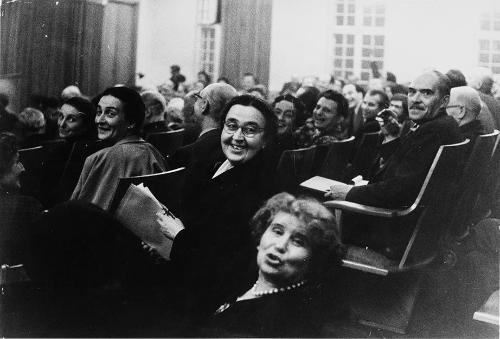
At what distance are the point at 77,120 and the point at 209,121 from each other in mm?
743

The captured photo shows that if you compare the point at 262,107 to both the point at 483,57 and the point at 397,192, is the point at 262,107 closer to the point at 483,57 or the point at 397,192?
the point at 397,192

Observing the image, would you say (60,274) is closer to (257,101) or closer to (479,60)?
(257,101)

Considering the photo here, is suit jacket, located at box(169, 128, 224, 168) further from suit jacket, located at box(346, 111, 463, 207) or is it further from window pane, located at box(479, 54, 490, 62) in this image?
window pane, located at box(479, 54, 490, 62)

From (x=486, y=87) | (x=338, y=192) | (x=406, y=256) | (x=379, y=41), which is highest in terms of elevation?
(x=379, y=41)

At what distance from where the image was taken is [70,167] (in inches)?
134

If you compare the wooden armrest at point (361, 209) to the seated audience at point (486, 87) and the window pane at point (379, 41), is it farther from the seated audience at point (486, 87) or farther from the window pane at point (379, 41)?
the seated audience at point (486, 87)

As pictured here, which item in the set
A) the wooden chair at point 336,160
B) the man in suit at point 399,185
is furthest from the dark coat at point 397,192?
the wooden chair at point 336,160

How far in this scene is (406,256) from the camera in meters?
3.08

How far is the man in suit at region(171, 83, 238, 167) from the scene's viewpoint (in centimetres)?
354

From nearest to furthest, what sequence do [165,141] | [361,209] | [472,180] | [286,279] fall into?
1. [286,279]
2. [361,209]
3. [472,180]
4. [165,141]

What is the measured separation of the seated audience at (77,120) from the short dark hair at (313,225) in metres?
1.59

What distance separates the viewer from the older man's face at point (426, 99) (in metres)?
3.56

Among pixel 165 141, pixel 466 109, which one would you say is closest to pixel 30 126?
pixel 165 141

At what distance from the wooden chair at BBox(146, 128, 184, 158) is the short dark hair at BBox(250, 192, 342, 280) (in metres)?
2.20
